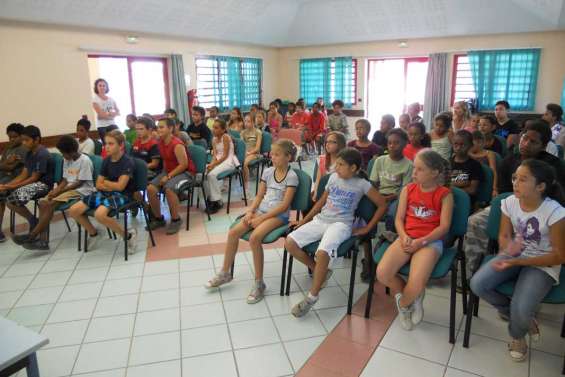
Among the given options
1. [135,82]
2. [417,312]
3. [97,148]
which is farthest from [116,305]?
[135,82]

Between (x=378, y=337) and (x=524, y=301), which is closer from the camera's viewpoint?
(x=524, y=301)

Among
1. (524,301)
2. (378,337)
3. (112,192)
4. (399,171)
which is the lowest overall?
(378,337)

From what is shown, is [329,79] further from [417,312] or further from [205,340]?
[205,340]

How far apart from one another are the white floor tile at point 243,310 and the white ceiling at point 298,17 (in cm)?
476

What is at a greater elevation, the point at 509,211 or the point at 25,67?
the point at 25,67

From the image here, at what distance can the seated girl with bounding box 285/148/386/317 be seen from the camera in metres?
2.64

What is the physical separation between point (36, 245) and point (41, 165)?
84 centimetres

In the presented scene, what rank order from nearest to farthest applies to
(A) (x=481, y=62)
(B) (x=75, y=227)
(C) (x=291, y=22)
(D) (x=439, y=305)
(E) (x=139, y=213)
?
(D) (x=439, y=305)
(B) (x=75, y=227)
(E) (x=139, y=213)
(A) (x=481, y=62)
(C) (x=291, y=22)

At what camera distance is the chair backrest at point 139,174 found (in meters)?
3.79

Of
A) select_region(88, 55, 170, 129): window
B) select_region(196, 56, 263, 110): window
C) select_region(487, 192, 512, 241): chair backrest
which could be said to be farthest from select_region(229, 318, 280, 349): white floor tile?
select_region(196, 56, 263, 110): window

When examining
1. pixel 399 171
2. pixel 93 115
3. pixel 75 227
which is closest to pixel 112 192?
pixel 75 227

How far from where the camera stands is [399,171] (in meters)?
3.14

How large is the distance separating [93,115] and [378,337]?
234 inches

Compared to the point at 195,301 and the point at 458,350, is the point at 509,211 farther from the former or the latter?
the point at 195,301
